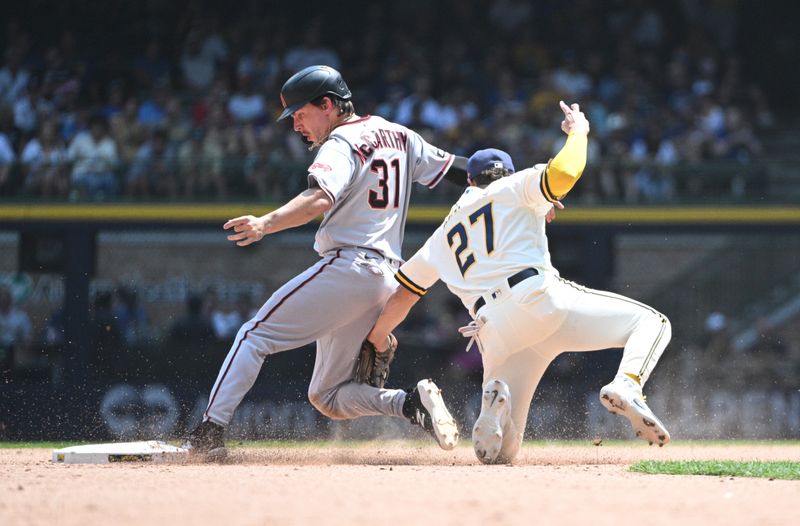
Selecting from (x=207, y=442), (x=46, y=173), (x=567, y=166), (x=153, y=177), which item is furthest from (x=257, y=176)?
(x=567, y=166)

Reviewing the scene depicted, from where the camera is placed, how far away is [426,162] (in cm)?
648

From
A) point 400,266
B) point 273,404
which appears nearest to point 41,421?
point 273,404

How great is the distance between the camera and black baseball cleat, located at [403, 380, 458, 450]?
18.7ft

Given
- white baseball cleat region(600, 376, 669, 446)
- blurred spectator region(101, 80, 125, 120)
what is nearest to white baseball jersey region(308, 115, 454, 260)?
white baseball cleat region(600, 376, 669, 446)

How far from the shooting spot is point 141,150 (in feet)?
40.5

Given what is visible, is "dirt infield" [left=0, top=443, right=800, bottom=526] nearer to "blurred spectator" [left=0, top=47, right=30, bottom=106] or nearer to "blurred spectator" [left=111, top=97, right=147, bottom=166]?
"blurred spectator" [left=111, top=97, right=147, bottom=166]

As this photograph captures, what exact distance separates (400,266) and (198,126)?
720 cm

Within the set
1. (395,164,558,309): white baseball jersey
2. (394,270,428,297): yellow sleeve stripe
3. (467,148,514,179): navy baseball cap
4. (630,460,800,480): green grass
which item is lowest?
(630,460,800,480): green grass

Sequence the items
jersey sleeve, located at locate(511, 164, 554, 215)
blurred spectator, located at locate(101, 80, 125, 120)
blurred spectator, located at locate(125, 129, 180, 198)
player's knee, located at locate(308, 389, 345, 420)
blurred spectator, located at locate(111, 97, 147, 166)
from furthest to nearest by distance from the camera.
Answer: blurred spectator, located at locate(101, 80, 125, 120)
blurred spectator, located at locate(111, 97, 147, 166)
blurred spectator, located at locate(125, 129, 180, 198)
player's knee, located at locate(308, 389, 345, 420)
jersey sleeve, located at locate(511, 164, 554, 215)

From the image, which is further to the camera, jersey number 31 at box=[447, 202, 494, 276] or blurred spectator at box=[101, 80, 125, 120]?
blurred spectator at box=[101, 80, 125, 120]

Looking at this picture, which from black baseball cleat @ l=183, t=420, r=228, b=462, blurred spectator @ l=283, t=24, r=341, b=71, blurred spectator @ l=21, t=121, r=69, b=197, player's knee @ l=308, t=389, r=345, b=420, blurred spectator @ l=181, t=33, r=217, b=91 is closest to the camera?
black baseball cleat @ l=183, t=420, r=228, b=462

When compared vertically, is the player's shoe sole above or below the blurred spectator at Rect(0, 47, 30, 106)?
below

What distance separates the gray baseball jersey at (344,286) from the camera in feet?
19.2

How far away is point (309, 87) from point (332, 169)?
0.61 m
